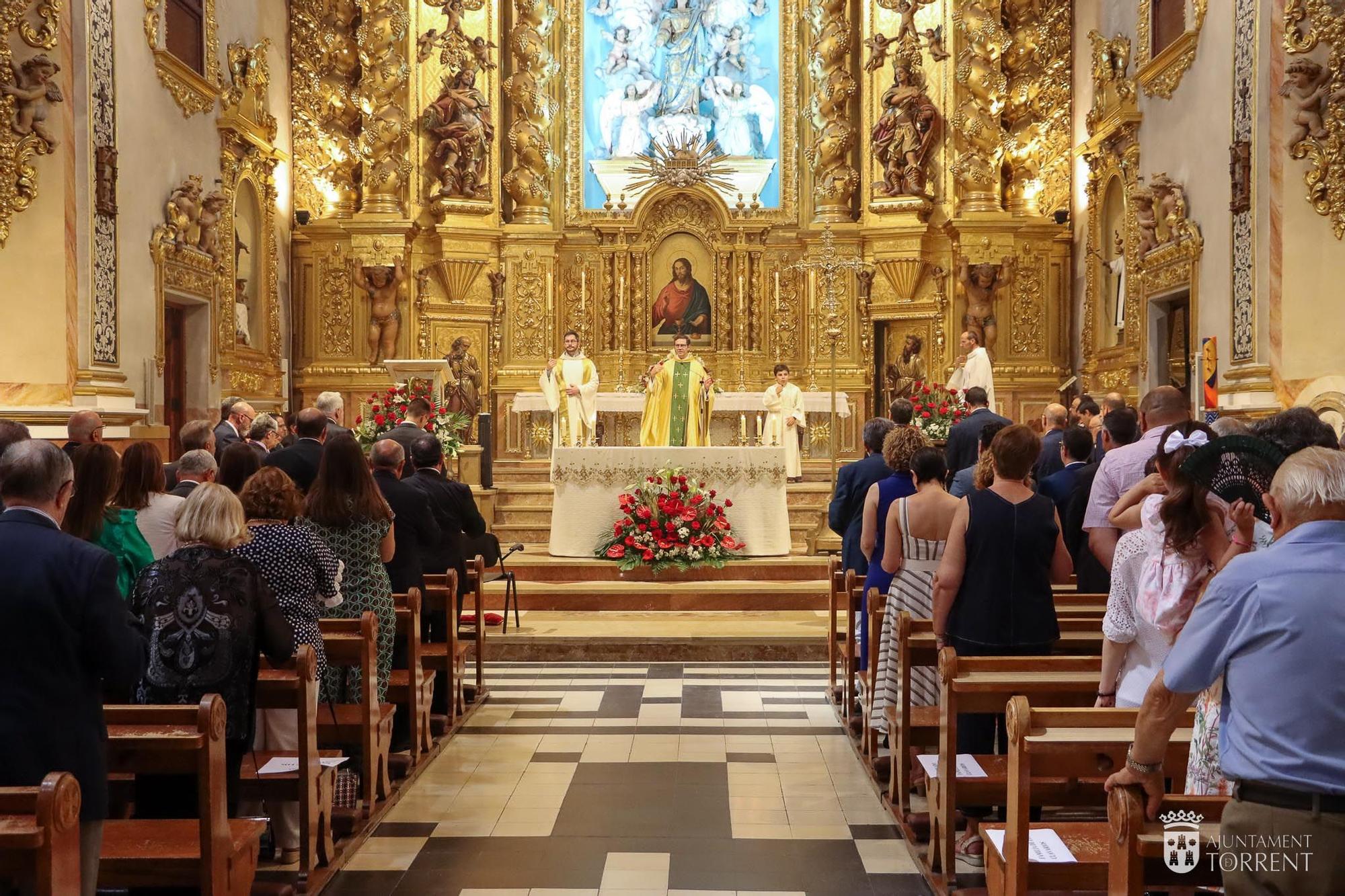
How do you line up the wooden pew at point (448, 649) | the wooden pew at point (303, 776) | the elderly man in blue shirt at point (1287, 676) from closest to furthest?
the elderly man in blue shirt at point (1287, 676)
the wooden pew at point (303, 776)
the wooden pew at point (448, 649)

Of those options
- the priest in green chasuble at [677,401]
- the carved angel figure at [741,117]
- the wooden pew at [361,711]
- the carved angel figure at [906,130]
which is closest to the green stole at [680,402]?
the priest in green chasuble at [677,401]

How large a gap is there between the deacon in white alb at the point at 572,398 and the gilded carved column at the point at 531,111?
10.9ft

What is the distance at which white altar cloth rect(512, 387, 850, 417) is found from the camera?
55.6 ft

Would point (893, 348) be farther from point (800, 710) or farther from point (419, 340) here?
point (800, 710)

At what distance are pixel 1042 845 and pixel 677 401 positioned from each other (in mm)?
10862

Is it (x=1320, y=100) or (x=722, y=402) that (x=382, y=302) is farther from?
(x=1320, y=100)

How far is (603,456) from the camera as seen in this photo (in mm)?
12984

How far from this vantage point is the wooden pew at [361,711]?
575 cm

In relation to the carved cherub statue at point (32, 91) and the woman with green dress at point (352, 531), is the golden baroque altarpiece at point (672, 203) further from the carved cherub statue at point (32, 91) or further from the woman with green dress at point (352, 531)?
the woman with green dress at point (352, 531)

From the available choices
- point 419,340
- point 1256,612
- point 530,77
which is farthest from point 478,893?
point 530,77

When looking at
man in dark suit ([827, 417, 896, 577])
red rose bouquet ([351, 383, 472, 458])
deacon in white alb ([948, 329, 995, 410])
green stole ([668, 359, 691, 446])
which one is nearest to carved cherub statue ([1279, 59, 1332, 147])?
deacon in white alb ([948, 329, 995, 410])

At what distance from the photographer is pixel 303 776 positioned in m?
5.05

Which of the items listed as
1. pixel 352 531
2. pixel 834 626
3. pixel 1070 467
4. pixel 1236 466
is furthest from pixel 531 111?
pixel 1236 466

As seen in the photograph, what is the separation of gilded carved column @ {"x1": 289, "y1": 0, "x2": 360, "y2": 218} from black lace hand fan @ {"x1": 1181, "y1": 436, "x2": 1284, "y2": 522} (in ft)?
52.4
